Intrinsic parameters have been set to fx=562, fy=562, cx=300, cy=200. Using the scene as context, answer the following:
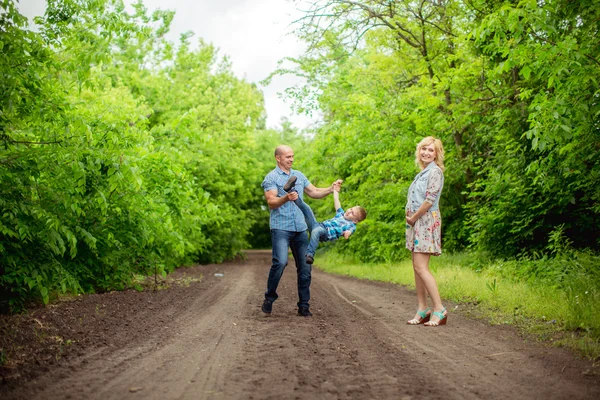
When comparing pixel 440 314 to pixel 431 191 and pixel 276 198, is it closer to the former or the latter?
pixel 431 191

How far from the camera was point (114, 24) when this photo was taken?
297 inches

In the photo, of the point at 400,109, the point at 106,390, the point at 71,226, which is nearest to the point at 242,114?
the point at 400,109

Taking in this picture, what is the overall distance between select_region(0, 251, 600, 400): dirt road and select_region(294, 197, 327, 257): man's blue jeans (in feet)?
3.07

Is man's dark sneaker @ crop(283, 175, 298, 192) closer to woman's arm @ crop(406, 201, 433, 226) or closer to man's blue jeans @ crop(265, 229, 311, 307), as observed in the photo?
man's blue jeans @ crop(265, 229, 311, 307)

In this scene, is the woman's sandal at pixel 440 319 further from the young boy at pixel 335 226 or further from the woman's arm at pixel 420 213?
the young boy at pixel 335 226

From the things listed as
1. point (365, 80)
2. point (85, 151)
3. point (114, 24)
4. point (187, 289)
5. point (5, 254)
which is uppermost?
point (365, 80)

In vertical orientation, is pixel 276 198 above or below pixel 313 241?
above

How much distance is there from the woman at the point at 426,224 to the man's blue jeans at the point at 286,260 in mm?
1479

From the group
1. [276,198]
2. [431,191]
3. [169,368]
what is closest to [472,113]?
[431,191]

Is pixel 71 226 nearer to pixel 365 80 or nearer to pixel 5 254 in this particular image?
pixel 5 254

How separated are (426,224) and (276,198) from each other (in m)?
1.95

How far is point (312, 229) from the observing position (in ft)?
24.9

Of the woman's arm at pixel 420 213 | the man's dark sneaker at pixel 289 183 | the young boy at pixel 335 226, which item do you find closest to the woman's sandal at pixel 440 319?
the woman's arm at pixel 420 213

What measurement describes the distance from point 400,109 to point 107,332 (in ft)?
42.0
